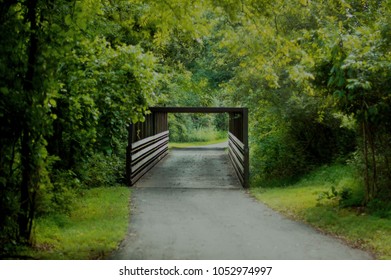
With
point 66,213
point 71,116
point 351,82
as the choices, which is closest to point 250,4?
point 351,82

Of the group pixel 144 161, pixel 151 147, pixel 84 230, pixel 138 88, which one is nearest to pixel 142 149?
pixel 144 161

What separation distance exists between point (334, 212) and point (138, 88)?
534 cm

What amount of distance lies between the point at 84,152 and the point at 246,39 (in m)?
4.45

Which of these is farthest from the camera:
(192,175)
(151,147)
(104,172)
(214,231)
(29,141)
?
(151,147)

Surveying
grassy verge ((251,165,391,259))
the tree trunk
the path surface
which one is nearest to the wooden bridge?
the path surface

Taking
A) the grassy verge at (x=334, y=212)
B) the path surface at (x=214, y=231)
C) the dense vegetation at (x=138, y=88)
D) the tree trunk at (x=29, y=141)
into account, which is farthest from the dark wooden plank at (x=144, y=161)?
the tree trunk at (x=29, y=141)

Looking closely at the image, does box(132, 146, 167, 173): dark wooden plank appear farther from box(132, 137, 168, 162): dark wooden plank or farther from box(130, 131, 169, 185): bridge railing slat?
box(132, 137, 168, 162): dark wooden plank

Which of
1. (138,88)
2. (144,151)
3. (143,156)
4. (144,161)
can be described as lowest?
(144,161)

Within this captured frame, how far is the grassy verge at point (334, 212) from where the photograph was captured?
7.37 meters

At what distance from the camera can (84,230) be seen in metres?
8.03

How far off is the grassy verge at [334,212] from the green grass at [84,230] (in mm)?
3456

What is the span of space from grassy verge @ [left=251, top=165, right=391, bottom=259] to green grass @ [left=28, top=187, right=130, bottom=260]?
3.46 metres

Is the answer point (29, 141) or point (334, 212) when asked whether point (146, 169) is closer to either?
point (334, 212)

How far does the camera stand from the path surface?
262 inches
